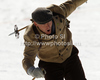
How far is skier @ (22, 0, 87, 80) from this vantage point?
3170 millimetres

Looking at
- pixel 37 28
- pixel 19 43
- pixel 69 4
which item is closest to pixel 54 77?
pixel 37 28

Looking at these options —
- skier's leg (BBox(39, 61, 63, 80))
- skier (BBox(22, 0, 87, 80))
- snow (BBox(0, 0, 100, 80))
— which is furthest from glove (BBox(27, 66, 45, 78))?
snow (BBox(0, 0, 100, 80))

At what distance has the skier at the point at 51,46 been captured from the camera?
10.4ft

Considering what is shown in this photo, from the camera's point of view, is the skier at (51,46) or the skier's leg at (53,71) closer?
the skier at (51,46)

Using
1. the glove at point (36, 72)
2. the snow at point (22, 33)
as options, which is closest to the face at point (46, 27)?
the glove at point (36, 72)

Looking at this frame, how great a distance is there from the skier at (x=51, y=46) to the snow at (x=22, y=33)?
2.18 m

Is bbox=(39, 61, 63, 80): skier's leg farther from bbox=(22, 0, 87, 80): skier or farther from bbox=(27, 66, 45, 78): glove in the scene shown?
bbox=(27, 66, 45, 78): glove

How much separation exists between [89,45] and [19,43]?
2.36 m

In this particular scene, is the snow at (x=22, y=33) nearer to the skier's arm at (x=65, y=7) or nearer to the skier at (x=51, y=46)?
the skier at (x=51, y=46)

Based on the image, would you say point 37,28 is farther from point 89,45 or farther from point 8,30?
point 8,30

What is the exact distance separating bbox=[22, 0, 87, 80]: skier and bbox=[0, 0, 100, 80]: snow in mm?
2182

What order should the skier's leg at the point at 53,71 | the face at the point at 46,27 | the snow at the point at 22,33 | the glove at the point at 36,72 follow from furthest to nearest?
1. the snow at the point at 22,33
2. the skier's leg at the point at 53,71
3. the face at the point at 46,27
4. the glove at the point at 36,72

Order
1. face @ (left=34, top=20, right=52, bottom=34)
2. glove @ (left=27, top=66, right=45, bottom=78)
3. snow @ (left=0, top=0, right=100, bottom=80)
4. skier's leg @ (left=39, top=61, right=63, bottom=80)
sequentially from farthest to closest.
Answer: snow @ (left=0, top=0, right=100, bottom=80) → skier's leg @ (left=39, top=61, right=63, bottom=80) → face @ (left=34, top=20, right=52, bottom=34) → glove @ (left=27, top=66, right=45, bottom=78)

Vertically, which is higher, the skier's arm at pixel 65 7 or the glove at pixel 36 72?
the skier's arm at pixel 65 7
